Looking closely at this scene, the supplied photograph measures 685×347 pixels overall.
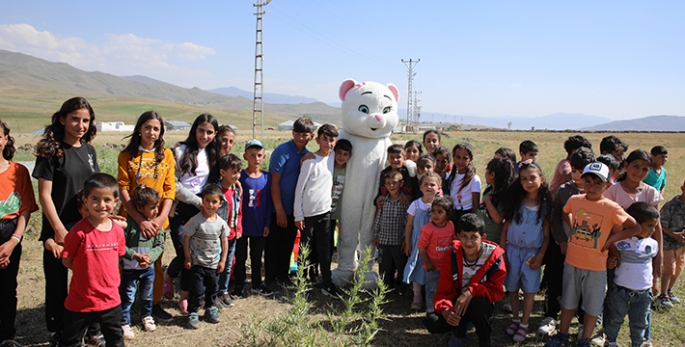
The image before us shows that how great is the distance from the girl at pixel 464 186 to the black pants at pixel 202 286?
243 centimetres

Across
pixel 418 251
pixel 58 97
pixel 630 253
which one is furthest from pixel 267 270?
pixel 58 97

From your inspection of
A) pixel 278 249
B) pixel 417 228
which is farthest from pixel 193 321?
pixel 417 228

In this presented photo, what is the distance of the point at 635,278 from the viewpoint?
135 inches

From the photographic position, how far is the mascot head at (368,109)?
16.0ft

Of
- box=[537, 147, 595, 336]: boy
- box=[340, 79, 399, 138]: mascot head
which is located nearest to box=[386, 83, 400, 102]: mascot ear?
box=[340, 79, 399, 138]: mascot head

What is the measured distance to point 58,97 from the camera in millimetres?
122750

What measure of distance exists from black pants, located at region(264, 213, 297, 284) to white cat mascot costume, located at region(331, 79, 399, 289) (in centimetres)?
60

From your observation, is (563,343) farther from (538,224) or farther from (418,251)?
(418,251)

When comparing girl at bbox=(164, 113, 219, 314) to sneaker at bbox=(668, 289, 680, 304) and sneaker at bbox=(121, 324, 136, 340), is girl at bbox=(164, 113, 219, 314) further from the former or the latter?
sneaker at bbox=(668, 289, 680, 304)

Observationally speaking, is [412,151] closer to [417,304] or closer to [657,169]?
[417,304]

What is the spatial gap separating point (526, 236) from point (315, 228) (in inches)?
83.5

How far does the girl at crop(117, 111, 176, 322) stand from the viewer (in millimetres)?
3629

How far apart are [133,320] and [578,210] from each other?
4.08 metres

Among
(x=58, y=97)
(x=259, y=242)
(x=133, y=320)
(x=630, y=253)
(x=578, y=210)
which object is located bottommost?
(x=133, y=320)
